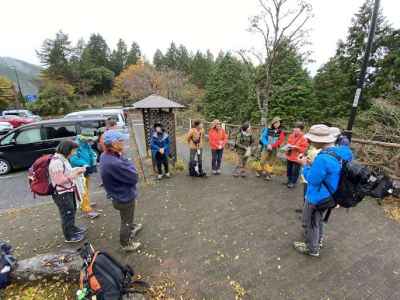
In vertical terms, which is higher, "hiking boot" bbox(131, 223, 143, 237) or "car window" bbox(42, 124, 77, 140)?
"car window" bbox(42, 124, 77, 140)

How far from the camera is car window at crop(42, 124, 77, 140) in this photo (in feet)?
22.2

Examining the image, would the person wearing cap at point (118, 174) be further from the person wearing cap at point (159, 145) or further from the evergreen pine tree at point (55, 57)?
the evergreen pine tree at point (55, 57)

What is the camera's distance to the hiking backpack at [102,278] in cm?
192

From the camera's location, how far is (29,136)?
6.60m

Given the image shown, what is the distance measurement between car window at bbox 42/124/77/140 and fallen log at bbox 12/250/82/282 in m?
5.58

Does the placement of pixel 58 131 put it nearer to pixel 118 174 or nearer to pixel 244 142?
pixel 118 174

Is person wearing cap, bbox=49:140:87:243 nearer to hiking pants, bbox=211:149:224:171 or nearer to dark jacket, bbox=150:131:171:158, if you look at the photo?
dark jacket, bbox=150:131:171:158

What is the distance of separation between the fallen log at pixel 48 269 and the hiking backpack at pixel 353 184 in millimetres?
3298

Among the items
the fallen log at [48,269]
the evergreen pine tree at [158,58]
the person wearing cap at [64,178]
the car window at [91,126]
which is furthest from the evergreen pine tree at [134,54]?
the fallen log at [48,269]

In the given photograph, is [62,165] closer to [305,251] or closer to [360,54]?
[305,251]

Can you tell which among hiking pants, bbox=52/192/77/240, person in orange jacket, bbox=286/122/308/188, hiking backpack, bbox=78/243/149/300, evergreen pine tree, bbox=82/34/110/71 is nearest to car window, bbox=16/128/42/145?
hiking pants, bbox=52/192/77/240

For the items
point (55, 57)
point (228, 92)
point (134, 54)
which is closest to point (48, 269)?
point (228, 92)

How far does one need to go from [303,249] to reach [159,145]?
398cm

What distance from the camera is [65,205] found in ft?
9.39
